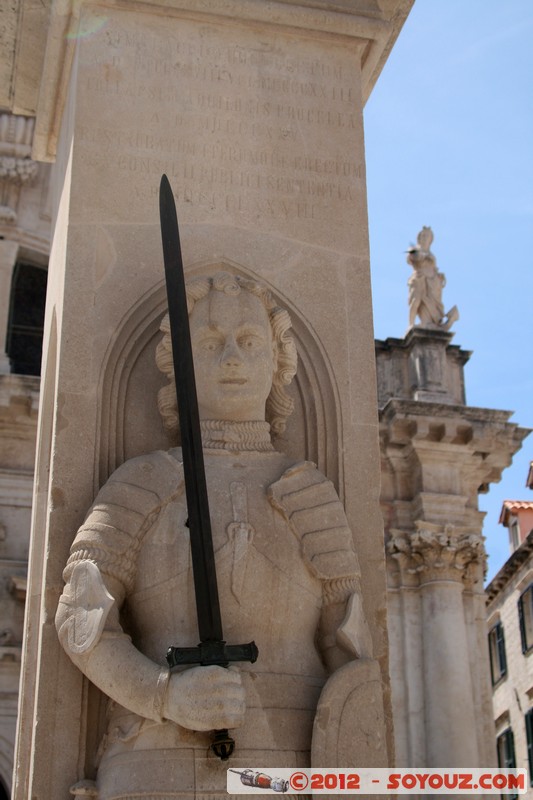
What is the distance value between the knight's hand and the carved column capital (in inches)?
629

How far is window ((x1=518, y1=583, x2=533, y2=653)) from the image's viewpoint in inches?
1238

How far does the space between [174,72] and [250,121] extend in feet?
1.52

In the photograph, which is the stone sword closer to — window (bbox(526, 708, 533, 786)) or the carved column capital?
the carved column capital

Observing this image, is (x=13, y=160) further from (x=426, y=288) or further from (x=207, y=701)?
(x=207, y=701)

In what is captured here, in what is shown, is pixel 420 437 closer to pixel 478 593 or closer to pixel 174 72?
pixel 478 593

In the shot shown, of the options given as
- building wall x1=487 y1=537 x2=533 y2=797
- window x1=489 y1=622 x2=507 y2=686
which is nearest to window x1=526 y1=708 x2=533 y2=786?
building wall x1=487 y1=537 x2=533 y2=797

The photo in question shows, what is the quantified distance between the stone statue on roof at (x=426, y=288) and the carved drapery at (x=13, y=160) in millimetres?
6566

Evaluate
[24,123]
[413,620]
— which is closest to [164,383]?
[413,620]

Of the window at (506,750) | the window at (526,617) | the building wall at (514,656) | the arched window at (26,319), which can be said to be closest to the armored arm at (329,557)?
the arched window at (26,319)

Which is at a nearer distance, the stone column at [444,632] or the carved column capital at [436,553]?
the stone column at [444,632]

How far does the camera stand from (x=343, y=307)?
261 inches

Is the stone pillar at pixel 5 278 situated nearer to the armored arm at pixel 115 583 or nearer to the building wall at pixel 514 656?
the building wall at pixel 514 656

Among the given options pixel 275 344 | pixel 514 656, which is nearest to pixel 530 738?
pixel 514 656

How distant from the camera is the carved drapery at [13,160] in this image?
21891 millimetres
